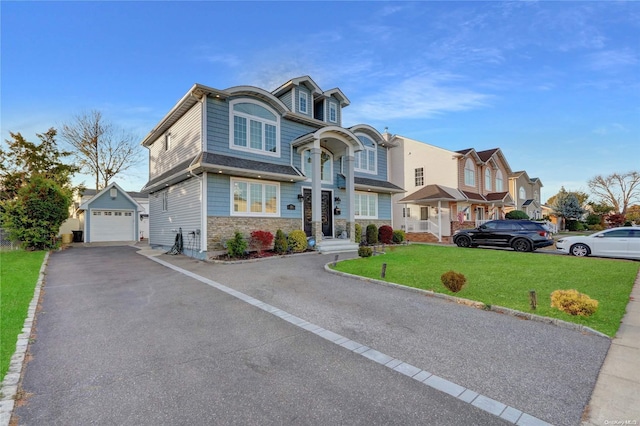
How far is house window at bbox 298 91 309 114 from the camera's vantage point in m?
17.2

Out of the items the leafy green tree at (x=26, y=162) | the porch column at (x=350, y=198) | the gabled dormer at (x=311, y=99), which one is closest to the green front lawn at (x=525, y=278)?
the porch column at (x=350, y=198)

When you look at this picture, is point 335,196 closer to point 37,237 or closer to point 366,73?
point 366,73

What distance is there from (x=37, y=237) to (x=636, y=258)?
91.8ft

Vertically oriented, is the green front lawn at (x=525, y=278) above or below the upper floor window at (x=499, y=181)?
below

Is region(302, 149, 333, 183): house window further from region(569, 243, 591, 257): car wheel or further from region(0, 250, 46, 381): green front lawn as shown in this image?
region(569, 243, 591, 257): car wheel

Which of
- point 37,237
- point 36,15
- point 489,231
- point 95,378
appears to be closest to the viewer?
point 95,378

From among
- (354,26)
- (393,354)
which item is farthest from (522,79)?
(393,354)

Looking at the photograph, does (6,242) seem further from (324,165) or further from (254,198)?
(324,165)

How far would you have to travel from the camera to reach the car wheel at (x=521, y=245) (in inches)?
607

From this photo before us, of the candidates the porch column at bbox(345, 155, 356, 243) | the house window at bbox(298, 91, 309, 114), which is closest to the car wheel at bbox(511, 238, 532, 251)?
the porch column at bbox(345, 155, 356, 243)

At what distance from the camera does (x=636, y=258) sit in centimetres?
1227

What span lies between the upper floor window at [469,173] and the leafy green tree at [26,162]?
33774 mm

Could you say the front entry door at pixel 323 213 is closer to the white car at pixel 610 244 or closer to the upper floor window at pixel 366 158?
the upper floor window at pixel 366 158

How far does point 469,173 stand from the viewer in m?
26.3
